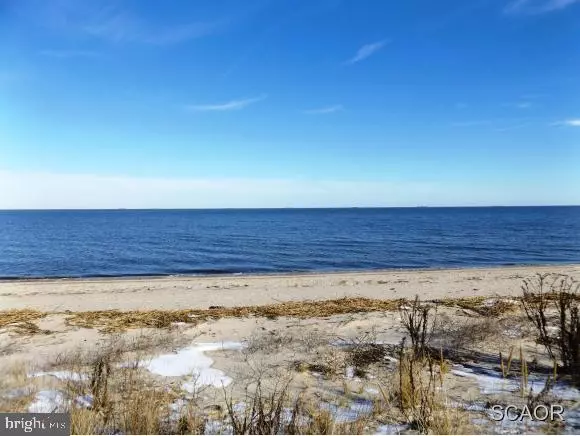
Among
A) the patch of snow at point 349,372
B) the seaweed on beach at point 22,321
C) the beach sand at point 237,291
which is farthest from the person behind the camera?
the beach sand at point 237,291

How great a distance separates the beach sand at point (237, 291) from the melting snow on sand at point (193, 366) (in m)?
5.38

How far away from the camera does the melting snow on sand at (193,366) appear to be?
17.1 ft

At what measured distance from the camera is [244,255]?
104 feet

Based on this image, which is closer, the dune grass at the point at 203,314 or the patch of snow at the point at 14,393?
the patch of snow at the point at 14,393

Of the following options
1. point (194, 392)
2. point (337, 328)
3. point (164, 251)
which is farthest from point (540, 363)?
point (164, 251)

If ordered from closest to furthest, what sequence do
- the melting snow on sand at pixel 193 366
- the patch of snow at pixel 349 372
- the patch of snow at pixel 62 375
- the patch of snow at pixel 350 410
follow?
the patch of snow at pixel 350 410 < the patch of snow at pixel 62 375 < the melting snow on sand at pixel 193 366 < the patch of snow at pixel 349 372

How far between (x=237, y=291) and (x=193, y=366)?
894 centimetres

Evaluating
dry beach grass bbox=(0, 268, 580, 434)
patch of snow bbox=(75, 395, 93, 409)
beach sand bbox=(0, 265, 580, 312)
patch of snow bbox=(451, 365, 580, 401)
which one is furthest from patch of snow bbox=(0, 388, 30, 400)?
beach sand bbox=(0, 265, 580, 312)

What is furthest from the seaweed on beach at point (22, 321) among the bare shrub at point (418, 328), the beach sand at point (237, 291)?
the bare shrub at point (418, 328)

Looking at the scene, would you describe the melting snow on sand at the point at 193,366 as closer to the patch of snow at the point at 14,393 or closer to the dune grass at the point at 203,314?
the patch of snow at the point at 14,393

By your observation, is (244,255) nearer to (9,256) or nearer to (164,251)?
(164,251)

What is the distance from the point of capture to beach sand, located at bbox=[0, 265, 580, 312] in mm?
12750

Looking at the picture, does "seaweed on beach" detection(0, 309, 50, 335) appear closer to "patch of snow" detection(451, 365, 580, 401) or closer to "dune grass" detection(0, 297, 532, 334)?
"dune grass" detection(0, 297, 532, 334)

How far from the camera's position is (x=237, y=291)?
14758 mm
